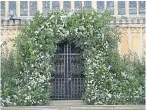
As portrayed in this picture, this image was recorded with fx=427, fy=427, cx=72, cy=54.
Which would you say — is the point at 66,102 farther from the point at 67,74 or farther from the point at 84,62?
the point at 84,62

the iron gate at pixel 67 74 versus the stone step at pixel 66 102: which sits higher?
the iron gate at pixel 67 74

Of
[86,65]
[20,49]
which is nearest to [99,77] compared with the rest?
[86,65]

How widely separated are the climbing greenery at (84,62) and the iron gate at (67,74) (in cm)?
48

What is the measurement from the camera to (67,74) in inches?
583

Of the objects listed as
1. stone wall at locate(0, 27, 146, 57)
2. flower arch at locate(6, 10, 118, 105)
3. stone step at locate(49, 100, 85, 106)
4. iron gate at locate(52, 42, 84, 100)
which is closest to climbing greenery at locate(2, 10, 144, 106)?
flower arch at locate(6, 10, 118, 105)

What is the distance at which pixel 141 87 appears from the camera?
1393 cm

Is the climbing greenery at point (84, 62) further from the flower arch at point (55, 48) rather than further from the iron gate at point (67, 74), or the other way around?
the iron gate at point (67, 74)

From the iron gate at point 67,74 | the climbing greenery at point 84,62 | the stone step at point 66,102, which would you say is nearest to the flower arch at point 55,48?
the climbing greenery at point 84,62

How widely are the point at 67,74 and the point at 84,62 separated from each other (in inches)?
33.2

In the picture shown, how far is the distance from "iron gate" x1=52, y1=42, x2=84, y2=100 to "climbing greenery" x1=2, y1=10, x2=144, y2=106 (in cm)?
48

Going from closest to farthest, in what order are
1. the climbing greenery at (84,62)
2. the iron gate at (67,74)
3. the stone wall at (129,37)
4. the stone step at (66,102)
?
the climbing greenery at (84,62)
the stone step at (66,102)
the iron gate at (67,74)
the stone wall at (129,37)

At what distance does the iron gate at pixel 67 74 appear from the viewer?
48.3 ft

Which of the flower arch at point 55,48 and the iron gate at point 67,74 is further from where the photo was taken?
the iron gate at point 67,74

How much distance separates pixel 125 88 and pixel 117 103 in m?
0.60
